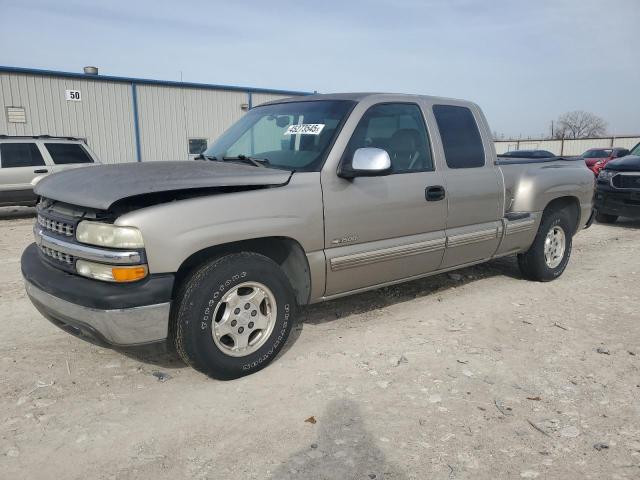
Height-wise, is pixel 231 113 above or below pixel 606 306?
above

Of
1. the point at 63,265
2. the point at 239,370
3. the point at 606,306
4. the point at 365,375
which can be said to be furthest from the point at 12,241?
the point at 606,306

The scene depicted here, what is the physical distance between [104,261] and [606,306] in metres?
4.43

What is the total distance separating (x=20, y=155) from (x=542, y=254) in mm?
10358

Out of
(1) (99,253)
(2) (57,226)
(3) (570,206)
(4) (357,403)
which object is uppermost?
(2) (57,226)

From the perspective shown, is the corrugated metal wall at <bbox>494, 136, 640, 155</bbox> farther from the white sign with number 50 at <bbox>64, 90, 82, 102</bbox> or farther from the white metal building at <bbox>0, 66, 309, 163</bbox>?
the white sign with number 50 at <bbox>64, 90, 82, 102</bbox>

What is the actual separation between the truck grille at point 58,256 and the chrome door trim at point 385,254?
1674mm

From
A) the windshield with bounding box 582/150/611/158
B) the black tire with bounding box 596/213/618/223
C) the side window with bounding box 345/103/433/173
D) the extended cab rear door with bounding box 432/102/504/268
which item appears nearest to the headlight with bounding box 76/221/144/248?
the side window with bounding box 345/103/433/173

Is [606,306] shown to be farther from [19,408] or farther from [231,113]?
[231,113]

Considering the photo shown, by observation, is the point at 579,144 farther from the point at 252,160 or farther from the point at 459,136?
the point at 252,160

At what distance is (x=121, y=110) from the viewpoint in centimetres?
1641

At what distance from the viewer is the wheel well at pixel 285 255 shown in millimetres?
3133

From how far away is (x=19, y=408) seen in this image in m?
2.87

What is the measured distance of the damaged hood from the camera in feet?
9.05

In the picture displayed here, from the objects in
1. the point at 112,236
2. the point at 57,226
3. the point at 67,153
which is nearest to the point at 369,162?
the point at 112,236
